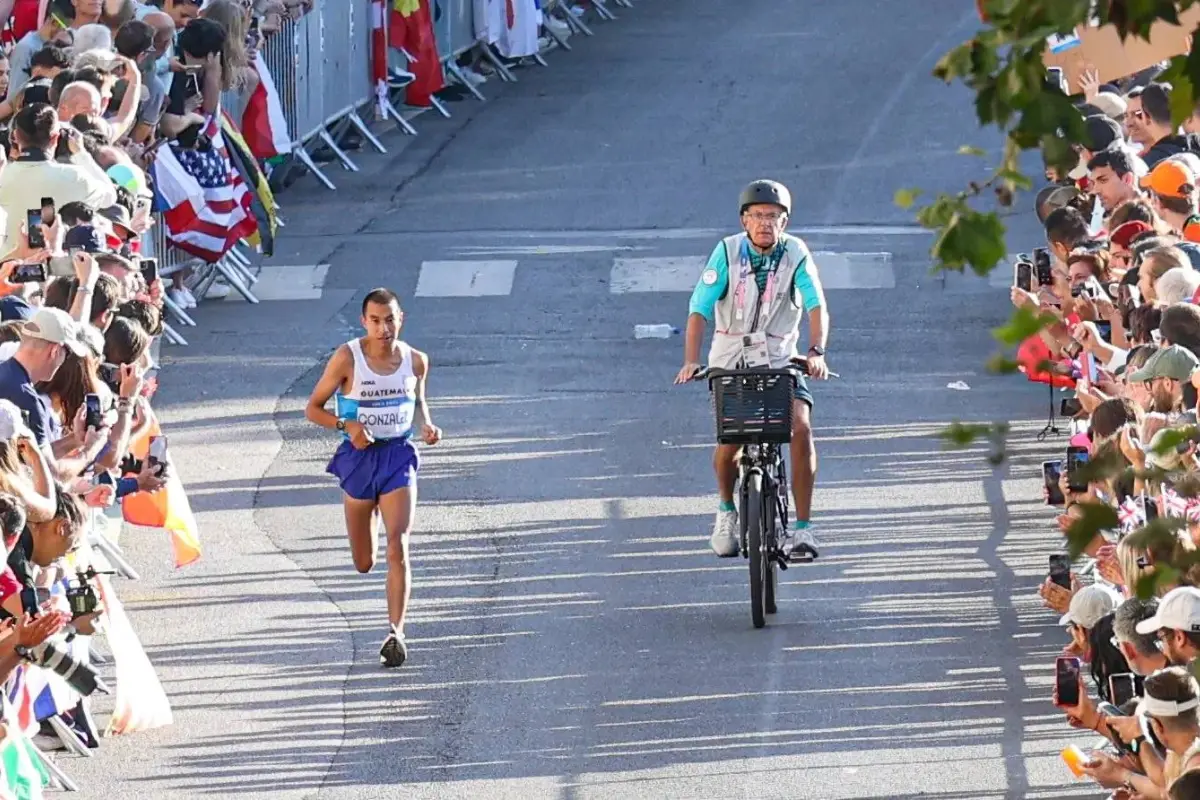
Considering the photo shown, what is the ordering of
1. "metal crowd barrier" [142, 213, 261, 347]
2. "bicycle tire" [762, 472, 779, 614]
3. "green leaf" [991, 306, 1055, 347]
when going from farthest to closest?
"metal crowd barrier" [142, 213, 261, 347]
"bicycle tire" [762, 472, 779, 614]
"green leaf" [991, 306, 1055, 347]

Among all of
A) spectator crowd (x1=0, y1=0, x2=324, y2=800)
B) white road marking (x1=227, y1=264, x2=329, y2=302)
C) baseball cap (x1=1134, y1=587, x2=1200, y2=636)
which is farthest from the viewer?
white road marking (x1=227, y1=264, x2=329, y2=302)

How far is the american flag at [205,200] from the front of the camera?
18.0m

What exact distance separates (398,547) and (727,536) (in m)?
1.76

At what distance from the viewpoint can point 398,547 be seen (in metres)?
11.9

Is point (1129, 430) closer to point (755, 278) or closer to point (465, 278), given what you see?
point (755, 278)

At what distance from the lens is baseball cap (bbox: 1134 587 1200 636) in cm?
807

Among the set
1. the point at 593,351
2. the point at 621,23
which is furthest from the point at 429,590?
the point at 621,23

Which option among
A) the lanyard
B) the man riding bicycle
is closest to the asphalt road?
the man riding bicycle

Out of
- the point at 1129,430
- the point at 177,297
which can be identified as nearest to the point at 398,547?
the point at 1129,430

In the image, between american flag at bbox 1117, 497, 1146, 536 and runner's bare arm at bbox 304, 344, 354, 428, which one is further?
runner's bare arm at bbox 304, 344, 354, 428

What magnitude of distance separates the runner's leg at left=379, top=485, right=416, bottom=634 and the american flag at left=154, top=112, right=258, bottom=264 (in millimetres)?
6507

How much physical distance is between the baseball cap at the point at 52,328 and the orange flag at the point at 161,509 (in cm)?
209

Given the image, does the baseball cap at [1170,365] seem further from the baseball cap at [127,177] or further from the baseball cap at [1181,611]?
the baseball cap at [127,177]

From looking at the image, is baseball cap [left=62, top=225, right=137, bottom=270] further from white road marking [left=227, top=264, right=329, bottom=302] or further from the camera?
white road marking [left=227, top=264, right=329, bottom=302]
